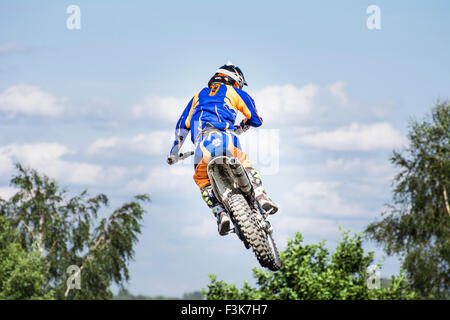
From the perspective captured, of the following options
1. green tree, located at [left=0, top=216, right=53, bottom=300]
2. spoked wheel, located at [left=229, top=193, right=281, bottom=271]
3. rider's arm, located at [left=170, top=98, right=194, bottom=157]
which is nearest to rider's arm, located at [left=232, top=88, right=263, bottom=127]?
rider's arm, located at [left=170, top=98, right=194, bottom=157]

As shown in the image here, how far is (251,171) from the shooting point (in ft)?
26.3

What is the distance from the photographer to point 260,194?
7.87 m

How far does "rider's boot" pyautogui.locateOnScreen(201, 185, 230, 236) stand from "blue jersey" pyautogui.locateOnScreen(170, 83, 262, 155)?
623mm

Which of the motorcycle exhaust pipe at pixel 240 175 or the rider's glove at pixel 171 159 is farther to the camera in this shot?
the rider's glove at pixel 171 159

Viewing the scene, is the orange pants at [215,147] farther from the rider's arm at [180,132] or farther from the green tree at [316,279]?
the green tree at [316,279]

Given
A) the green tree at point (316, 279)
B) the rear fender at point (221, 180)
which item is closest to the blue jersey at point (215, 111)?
the rear fender at point (221, 180)

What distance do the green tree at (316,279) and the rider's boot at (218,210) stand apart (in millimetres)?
24237

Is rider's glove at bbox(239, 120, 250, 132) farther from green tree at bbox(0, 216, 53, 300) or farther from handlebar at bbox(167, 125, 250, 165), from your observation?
green tree at bbox(0, 216, 53, 300)

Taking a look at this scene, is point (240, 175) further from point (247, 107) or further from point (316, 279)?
point (316, 279)

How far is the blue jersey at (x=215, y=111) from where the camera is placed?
7.74 metres
